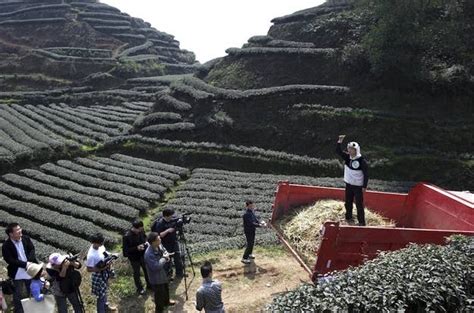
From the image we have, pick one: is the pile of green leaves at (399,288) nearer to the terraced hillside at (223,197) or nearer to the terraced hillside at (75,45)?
the terraced hillside at (223,197)

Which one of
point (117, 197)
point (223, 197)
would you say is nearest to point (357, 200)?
point (223, 197)

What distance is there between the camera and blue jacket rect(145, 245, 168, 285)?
9789mm

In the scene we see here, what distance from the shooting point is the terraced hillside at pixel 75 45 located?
64.6 metres

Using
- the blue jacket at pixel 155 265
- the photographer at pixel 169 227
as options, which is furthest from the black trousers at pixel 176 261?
the blue jacket at pixel 155 265

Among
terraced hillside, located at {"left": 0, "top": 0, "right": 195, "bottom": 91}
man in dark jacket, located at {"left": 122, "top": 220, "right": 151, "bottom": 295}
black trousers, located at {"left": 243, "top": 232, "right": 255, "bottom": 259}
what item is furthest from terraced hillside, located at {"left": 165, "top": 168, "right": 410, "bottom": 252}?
terraced hillside, located at {"left": 0, "top": 0, "right": 195, "bottom": 91}

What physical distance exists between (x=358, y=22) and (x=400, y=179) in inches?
713

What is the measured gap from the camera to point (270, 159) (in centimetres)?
2947

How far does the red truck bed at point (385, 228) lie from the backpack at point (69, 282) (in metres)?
5.04

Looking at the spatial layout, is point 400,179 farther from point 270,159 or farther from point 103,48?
point 103,48

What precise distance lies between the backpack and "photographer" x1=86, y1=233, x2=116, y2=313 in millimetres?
459

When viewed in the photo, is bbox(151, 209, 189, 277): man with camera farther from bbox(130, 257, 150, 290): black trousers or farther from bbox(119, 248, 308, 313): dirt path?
bbox(119, 248, 308, 313): dirt path

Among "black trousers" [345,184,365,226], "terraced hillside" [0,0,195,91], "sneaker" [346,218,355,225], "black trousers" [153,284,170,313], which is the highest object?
"terraced hillside" [0,0,195,91]

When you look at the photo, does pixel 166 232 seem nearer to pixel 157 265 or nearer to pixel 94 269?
pixel 157 265

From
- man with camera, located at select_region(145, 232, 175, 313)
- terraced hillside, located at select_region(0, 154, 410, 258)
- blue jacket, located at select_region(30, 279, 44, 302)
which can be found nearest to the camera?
blue jacket, located at select_region(30, 279, 44, 302)
